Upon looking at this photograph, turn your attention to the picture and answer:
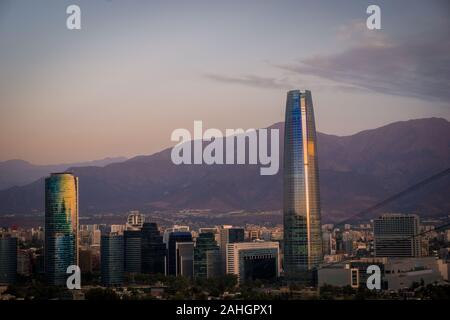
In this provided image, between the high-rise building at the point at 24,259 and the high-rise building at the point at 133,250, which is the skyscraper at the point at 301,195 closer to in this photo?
the high-rise building at the point at 133,250

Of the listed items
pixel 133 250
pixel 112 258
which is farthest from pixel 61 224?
pixel 133 250

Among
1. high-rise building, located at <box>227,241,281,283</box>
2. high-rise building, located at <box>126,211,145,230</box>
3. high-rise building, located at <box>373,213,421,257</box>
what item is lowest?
high-rise building, located at <box>227,241,281,283</box>

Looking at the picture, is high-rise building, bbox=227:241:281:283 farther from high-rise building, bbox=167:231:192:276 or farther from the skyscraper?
high-rise building, bbox=167:231:192:276

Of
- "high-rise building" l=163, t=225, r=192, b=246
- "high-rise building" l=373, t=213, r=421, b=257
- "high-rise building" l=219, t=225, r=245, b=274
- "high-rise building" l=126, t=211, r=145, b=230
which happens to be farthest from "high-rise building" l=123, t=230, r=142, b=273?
"high-rise building" l=373, t=213, r=421, b=257

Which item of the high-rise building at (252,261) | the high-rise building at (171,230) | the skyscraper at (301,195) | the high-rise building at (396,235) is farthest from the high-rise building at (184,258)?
the high-rise building at (396,235)

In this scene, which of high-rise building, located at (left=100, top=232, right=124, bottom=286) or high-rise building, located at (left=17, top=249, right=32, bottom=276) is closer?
high-rise building, located at (left=17, top=249, right=32, bottom=276)

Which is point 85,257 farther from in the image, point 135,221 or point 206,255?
point 206,255
